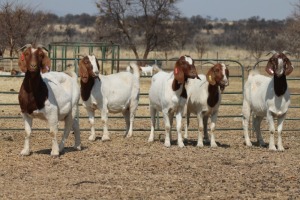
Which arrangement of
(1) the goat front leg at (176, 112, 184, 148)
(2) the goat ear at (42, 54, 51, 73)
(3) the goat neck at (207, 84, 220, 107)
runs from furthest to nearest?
1. (3) the goat neck at (207, 84, 220, 107)
2. (1) the goat front leg at (176, 112, 184, 148)
3. (2) the goat ear at (42, 54, 51, 73)

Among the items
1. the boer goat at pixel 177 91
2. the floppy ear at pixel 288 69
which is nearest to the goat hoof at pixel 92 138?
the boer goat at pixel 177 91

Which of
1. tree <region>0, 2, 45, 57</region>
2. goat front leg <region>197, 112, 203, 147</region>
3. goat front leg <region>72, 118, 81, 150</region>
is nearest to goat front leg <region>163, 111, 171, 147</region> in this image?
goat front leg <region>197, 112, 203, 147</region>

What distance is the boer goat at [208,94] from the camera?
14445 millimetres

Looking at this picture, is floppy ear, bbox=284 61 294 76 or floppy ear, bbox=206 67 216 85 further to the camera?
floppy ear, bbox=206 67 216 85

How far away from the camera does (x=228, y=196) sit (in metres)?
9.41

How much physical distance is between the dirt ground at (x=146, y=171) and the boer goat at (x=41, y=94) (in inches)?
24.5

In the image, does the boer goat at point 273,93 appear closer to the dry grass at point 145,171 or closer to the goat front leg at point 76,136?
the dry grass at point 145,171

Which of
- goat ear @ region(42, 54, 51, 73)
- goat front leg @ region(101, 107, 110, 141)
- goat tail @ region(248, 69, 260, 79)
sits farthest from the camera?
goat front leg @ region(101, 107, 110, 141)

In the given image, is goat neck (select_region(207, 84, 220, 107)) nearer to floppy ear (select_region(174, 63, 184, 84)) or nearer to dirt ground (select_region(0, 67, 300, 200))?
floppy ear (select_region(174, 63, 184, 84))

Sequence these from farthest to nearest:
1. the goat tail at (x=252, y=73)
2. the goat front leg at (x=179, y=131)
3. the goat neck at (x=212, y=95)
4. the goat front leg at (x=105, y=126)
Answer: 1. the goat front leg at (x=105, y=126)
2. the goat tail at (x=252, y=73)
3. the goat neck at (x=212, y=95)
4. the goat front leg at (x=179, y=131)

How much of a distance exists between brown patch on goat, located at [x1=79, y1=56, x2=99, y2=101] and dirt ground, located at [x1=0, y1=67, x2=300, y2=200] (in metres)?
1.08

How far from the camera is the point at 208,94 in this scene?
14617 millimetres

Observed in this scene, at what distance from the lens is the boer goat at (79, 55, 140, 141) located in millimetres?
15578

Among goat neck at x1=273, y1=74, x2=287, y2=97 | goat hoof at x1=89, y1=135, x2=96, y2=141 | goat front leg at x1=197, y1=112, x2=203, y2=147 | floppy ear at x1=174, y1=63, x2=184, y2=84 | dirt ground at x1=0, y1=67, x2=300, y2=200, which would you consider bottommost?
goat hoof at x1=89, y1=135, x2=96, y2=141
